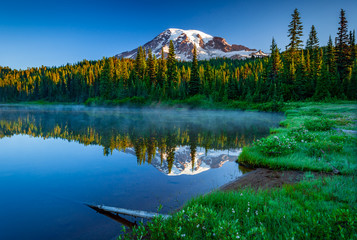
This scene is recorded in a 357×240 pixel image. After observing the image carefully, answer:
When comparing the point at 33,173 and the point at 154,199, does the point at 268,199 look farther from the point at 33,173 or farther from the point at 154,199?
the point at 33,173

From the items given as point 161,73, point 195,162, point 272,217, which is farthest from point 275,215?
point 161,73

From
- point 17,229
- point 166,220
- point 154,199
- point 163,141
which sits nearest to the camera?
point 166,220

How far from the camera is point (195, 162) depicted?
10.8 m

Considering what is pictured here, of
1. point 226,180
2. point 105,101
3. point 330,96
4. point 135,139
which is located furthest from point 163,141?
point 105,101

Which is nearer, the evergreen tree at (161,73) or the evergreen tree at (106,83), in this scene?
the evergreen tree at (161,73)

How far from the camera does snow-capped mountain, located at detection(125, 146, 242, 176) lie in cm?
957

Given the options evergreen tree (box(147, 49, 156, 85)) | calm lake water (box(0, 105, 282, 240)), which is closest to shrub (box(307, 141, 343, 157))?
calm lake water (box(0, 105, 282, 240))

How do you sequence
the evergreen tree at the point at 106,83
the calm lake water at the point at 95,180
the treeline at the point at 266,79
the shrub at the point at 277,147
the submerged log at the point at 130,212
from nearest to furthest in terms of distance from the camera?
the submerged log at the point at 130,212, the calm lake water at the point at 95,180, the shrub at the point at 277,147, the treeline at the point at 266,79, the evergreen tree at the point at 106,83

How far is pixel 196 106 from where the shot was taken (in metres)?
60.9

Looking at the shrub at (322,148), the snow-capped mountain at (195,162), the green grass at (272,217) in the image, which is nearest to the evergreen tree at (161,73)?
the snow-capped mountain at (195,162)

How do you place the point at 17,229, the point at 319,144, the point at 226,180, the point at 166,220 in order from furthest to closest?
1. the point at 319,144
2. the point at 226,180
3. the point at 17,229
4. the point at 166,220

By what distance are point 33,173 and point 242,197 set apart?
31.7ft

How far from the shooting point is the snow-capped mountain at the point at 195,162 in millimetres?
9575

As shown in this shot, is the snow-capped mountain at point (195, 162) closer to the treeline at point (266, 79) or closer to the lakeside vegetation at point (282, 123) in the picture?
the lakeside vegetation at point (282, 123)
